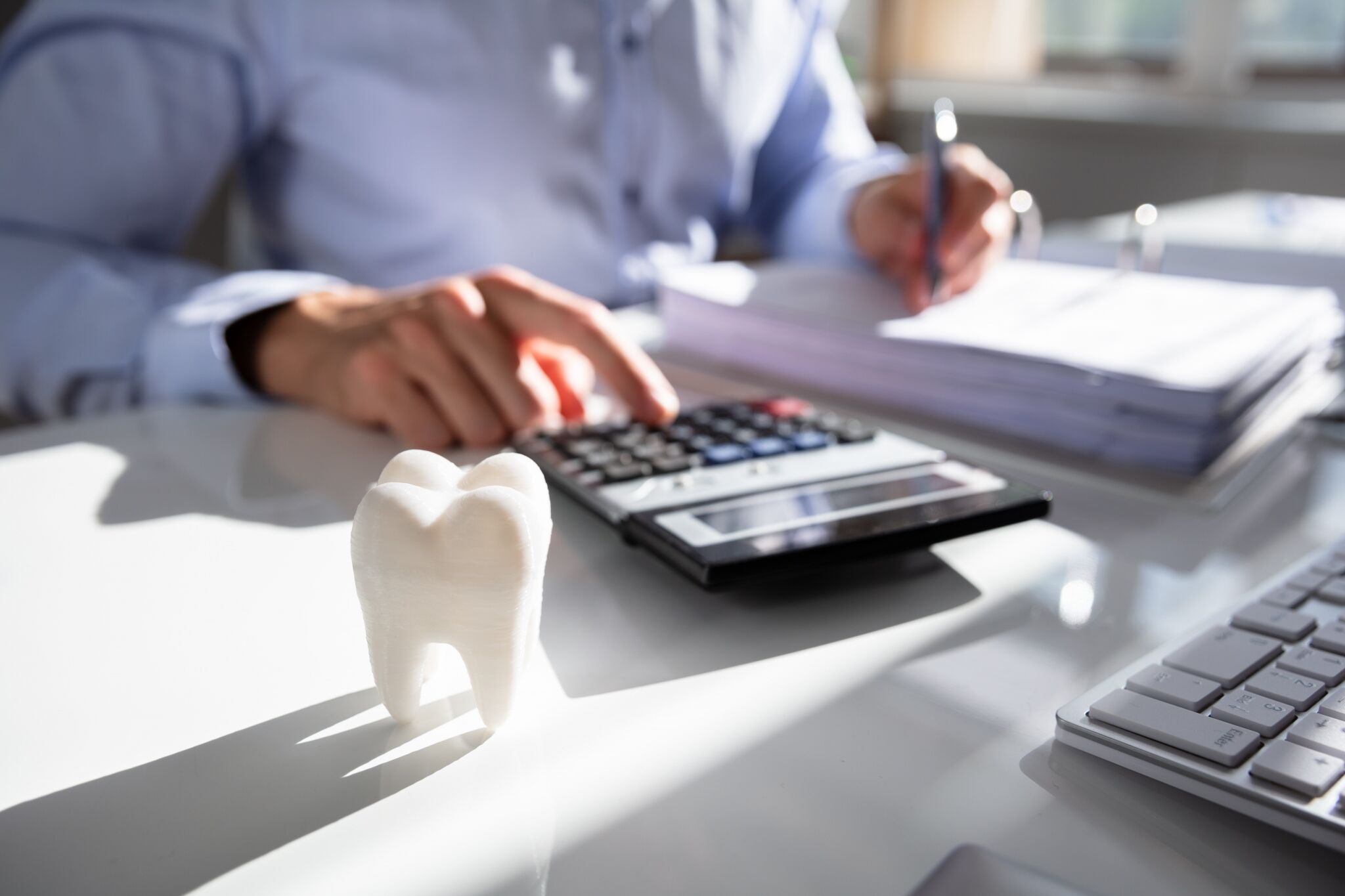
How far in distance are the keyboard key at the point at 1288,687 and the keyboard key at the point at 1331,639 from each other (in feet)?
Result: 0.07

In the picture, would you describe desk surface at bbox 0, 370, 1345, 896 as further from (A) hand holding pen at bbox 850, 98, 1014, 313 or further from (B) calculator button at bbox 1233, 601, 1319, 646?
(A) hand holding pen at bbox 850, 98, 1014, 313

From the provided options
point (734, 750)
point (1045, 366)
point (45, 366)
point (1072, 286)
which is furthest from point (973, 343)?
point (45, 366)

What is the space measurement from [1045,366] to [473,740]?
0.34 meters

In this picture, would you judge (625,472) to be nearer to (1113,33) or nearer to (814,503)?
(814,503)

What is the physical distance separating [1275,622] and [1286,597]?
0.9 inches

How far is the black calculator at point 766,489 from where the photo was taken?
0.32 m

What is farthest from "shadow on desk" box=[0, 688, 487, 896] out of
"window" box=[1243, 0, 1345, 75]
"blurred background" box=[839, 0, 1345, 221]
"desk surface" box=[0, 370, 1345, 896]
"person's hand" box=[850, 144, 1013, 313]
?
"window" box=[1243, 0, 1345, 75]

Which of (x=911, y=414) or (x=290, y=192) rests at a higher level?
(x=290, y=192)

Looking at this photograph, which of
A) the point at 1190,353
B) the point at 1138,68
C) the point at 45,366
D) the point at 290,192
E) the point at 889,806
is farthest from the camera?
the point at 1138,68

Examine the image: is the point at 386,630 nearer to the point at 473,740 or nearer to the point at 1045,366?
the point at 473,740

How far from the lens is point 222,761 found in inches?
9.3

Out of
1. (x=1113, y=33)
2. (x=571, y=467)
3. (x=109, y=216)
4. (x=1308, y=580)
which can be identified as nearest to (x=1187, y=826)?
(x=1308, y=580)

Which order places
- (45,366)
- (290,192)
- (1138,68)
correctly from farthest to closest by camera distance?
(1138,68), (290,192), (45,366)

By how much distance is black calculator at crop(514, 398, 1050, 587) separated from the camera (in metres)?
0.32
